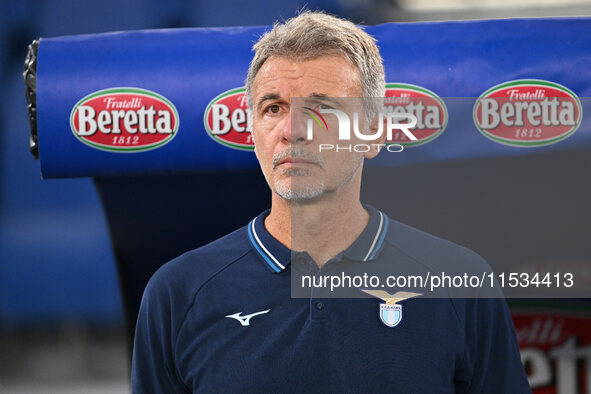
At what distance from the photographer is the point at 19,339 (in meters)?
5.72

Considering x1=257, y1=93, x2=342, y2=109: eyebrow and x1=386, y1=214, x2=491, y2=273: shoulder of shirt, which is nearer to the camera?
x1=257, y1=93, x2=342, y2=109: eyebrow

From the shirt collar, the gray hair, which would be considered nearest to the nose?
the gray hair

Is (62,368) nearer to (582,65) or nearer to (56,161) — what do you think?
(56,161)

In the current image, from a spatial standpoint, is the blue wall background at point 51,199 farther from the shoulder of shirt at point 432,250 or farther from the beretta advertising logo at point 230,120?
the shoulder of shirt at point 432,250

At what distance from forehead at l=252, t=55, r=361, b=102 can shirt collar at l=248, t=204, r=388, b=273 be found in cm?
34

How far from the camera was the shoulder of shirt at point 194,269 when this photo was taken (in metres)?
1.75

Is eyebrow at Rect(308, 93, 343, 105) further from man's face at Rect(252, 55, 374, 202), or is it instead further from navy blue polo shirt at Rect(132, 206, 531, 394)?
navy blue polo shirt at Rect(132, 206, 531, 394)

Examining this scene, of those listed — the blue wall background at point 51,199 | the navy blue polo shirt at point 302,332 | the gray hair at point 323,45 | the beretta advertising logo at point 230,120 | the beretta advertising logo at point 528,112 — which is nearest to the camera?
the navy blue polo shirt at point 302,332

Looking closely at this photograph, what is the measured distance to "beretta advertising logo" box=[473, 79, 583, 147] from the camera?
2133 millimetres

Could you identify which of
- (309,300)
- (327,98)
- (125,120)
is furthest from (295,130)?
(125,120)

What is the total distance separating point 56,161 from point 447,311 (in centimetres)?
136

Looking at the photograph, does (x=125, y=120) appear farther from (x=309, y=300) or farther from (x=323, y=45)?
(x=309, y=300)

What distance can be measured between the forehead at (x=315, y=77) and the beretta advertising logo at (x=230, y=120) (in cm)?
53

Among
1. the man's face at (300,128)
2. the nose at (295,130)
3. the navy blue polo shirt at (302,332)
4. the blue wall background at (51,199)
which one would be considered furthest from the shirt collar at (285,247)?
the blue wall background at (51,199)
